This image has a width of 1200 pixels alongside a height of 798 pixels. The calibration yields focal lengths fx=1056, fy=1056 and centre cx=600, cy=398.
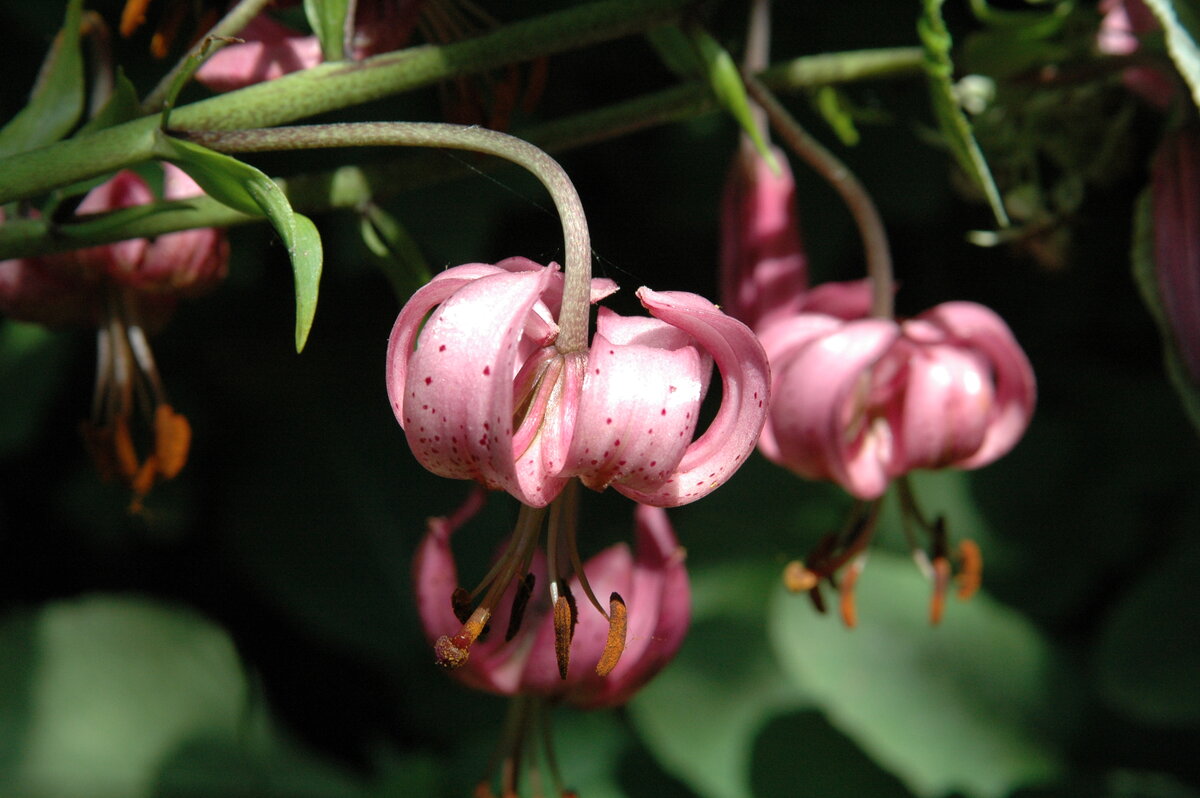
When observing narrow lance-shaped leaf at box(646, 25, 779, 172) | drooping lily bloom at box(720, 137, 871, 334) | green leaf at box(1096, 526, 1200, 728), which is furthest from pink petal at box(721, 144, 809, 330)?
green leaf at box(1096, 526, 1200, 728)

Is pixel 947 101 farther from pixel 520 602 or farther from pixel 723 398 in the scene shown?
pixel 520 602

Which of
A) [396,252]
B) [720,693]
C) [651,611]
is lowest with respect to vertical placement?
[720,693]

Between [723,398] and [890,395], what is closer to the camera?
[723,398]

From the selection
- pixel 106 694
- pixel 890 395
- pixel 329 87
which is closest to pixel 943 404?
pixel 890 395

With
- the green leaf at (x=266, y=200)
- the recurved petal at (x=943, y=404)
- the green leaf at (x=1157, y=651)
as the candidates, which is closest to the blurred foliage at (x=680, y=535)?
the green leaf at (x=1157, y=651)

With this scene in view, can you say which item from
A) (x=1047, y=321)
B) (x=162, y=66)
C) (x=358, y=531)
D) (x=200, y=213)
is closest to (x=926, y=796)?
(x=1047, y=321)

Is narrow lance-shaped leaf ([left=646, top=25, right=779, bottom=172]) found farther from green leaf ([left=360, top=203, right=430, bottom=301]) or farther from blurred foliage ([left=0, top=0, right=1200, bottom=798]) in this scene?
blurred foliage ([left=0, top=0, right=1200, bottom=798])

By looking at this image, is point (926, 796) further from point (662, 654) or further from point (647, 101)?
point (647, 101)

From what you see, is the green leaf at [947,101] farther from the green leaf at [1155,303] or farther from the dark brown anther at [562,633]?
the dark brown anther at [562,633]
